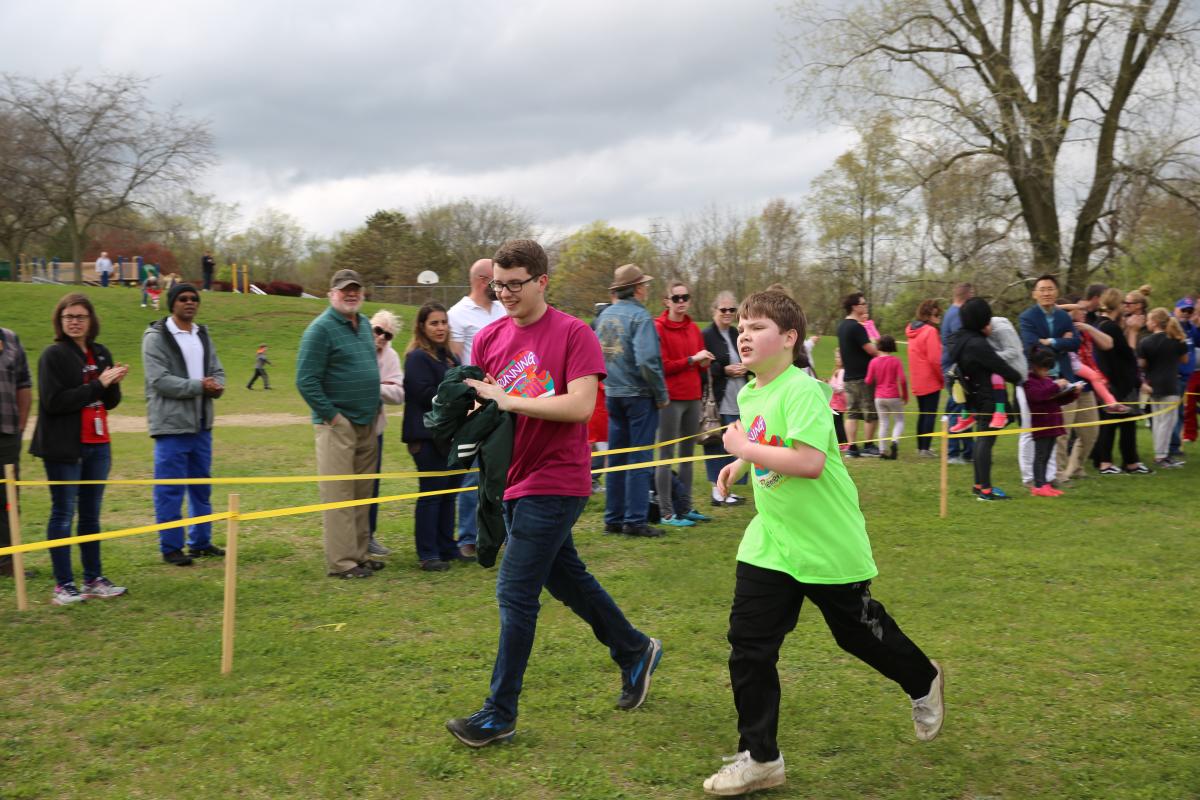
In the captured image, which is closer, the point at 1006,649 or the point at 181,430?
the point at 1006,649

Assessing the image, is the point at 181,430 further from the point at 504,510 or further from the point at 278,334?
the point at 278,334

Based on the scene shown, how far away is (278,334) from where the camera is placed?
34.4 m

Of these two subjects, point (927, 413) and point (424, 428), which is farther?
point (927, 413)

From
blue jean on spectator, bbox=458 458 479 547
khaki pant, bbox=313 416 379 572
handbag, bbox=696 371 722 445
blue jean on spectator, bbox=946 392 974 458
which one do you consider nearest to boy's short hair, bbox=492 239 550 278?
khaki pant, bbox=313 416 379 572

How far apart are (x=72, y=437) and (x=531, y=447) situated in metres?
3.92

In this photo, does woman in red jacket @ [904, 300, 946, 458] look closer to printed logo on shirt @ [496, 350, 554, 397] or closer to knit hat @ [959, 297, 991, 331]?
knit hat @ [959, 297, 991, 331]

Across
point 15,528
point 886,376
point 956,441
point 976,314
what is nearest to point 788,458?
point 15,528

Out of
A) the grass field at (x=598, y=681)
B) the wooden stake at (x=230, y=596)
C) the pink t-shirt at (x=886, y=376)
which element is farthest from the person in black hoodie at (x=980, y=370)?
the wooden stake at (x=230, y=596)

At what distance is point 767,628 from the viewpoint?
11.9 feet

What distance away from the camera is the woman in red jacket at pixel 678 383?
8750mm

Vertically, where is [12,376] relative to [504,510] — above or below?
above

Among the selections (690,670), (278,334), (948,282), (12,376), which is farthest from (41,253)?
(690,670)

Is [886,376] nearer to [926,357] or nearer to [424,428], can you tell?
[926,357]

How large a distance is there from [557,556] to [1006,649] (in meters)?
2.60
